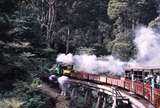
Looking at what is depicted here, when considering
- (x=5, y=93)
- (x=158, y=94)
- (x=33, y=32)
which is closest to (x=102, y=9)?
(x=33, y=32)

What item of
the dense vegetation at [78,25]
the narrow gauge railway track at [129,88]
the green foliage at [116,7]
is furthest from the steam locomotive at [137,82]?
the green foliage at [116,7]

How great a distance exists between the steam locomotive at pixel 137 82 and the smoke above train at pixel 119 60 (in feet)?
11.1

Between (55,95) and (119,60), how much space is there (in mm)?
14873

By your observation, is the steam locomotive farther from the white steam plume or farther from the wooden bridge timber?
the white steam plume

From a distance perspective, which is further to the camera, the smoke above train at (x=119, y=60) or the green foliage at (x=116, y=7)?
the green foliage at (x=116, y=7)

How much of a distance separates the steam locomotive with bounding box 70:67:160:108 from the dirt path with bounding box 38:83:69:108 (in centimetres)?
379

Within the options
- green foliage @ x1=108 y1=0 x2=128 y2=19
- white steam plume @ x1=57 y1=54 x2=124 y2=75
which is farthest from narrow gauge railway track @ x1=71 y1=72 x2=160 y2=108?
green foliage @ x1=108 y1=0 x2=128 y2=19

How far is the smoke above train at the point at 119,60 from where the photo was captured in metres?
47.3

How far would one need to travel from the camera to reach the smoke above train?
155ft

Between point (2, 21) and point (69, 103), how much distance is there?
13.8 m

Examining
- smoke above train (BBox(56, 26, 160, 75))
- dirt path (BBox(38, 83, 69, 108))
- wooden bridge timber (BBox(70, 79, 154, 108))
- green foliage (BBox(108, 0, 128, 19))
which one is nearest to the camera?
wooden bridge timber (BBox(70, 79, 154, 108))

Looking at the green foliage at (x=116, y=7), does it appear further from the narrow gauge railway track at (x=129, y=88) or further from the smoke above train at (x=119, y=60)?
the narrow gauge railway track at (x=129, y=88)

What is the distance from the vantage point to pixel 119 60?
5281 cm

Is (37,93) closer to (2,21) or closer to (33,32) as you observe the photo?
(2,21)
